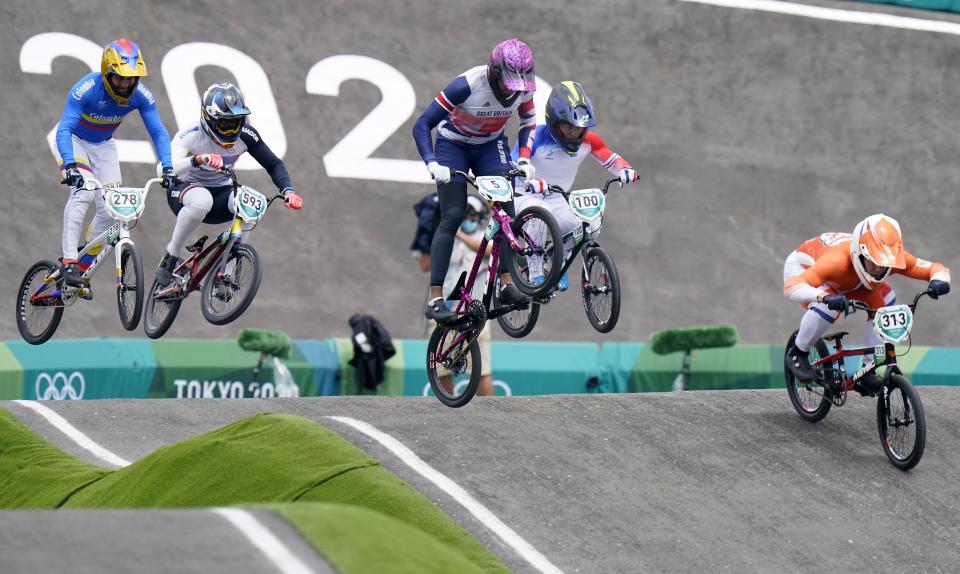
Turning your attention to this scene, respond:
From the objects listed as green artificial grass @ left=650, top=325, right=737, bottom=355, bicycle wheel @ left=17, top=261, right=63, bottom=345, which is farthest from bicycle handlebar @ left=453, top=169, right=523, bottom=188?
green artificial grass @ left=650, top=325, right=737, bottom=355

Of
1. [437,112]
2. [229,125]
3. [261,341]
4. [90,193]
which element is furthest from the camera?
[261,341]

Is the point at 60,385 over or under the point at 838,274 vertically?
under

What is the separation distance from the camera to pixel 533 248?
36.7 ft

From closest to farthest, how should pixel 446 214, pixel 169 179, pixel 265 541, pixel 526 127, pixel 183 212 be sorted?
pixel 265 541 < pixel 446 214 < pixel 526 127 < pixel 169 179 < pixel 183 212

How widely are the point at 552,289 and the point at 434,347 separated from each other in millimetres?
1796

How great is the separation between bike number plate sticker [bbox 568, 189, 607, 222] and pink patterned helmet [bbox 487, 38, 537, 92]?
97 centimetres

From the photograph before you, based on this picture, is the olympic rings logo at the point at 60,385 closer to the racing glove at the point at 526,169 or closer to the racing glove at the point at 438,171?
the racing glove at the point at 438,171

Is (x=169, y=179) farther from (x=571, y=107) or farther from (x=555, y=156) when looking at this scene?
(x=571, y=107)

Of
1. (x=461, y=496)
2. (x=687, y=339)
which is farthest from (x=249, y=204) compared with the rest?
(x=687, y=339)

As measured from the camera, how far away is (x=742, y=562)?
1016cm

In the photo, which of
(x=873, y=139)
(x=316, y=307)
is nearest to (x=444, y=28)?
(x=316, y=307)

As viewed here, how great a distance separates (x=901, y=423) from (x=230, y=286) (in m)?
6.31

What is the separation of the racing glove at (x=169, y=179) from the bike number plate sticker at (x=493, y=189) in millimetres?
2908

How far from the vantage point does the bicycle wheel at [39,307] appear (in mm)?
13414
